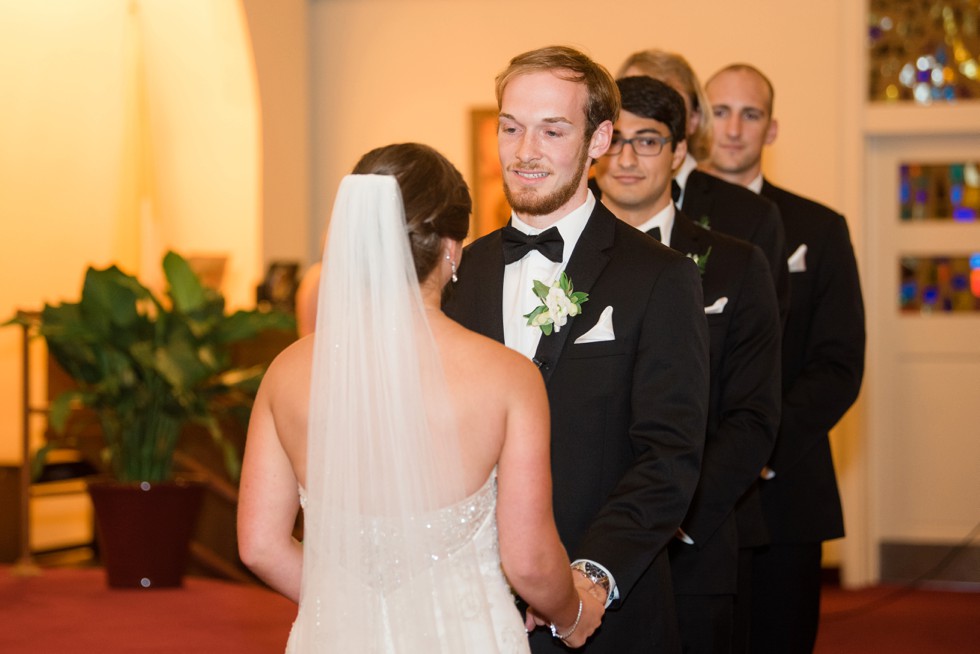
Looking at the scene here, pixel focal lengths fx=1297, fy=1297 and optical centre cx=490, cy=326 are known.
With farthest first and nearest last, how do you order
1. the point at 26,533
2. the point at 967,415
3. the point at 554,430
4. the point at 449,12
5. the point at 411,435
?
the point at 449,12, the point at 967,415, the point at 26,533, the point at 554,430, the point at 411,435

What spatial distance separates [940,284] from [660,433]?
567 cm

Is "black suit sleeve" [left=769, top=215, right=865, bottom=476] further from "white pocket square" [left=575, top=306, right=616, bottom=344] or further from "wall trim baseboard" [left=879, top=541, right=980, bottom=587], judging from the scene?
"wall trim baseboard" [left=879, top=541, right=980, bottom=587]

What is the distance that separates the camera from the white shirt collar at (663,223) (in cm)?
292

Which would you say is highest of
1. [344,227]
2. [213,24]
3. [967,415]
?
[213,24]

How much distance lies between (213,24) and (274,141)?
2.59 feet

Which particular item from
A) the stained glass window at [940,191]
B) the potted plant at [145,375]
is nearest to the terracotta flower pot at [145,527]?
the potted plant at [145,375]

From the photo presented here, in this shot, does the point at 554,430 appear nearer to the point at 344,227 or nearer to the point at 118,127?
the point at 344,227

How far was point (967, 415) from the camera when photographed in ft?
24.1

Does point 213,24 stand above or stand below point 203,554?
above

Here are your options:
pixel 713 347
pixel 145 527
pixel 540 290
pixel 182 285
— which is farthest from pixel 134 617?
pixel 540 290

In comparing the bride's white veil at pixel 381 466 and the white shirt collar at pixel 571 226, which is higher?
the white shirt collar at pixel 571 226

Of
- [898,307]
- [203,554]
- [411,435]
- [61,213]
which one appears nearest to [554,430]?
[411,435]

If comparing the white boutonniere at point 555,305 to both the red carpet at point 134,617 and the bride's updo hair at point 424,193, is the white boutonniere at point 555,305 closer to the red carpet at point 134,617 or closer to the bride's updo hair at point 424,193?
the bride's updo hair at point 424,193

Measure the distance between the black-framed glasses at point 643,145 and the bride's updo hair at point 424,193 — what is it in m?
0.99
